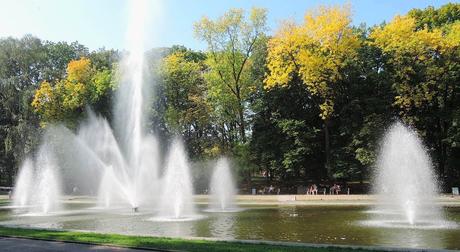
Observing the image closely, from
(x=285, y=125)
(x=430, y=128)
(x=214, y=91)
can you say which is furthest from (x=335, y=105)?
(x=214, y=91)

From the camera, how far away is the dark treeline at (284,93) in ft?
138

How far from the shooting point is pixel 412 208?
78.8 ft

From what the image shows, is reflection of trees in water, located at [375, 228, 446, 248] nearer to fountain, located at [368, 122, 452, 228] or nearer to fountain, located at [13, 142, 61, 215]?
fountain, located at [368, 122, 452, 228]

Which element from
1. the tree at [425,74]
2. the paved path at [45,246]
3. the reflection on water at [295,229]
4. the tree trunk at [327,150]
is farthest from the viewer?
the tree trunk at [327,150]

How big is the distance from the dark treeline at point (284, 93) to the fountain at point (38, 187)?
8.13ft

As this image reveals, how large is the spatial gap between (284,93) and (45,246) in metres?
37.8

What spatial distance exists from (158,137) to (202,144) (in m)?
5.79

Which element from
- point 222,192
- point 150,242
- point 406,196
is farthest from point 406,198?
point 222,192

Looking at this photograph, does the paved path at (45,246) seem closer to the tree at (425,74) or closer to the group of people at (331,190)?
the group of people at (331,190)

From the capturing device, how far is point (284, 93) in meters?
50.1

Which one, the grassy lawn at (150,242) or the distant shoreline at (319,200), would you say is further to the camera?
the distant shoreline at (319,200)

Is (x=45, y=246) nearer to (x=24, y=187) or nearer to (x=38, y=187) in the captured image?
(x=38, y=187)

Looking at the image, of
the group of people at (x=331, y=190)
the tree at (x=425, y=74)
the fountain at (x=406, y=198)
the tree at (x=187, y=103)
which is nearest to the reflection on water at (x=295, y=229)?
the fountain at (x=406, y=198)

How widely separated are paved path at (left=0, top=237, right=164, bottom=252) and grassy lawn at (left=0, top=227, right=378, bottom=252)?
41 cm
